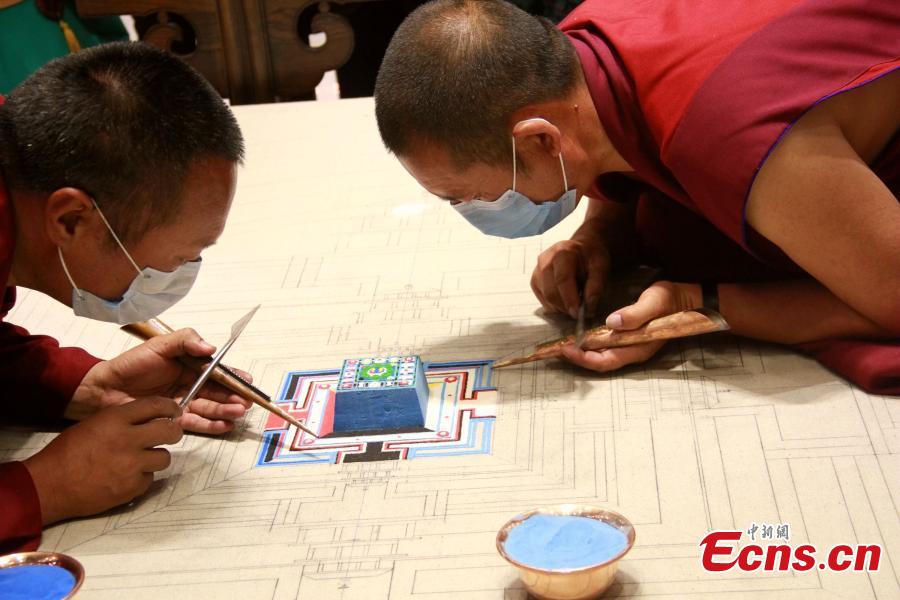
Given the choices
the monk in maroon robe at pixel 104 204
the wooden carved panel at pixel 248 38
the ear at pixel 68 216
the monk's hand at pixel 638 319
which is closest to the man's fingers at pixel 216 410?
the monk in maroon robe at pixel 104 204

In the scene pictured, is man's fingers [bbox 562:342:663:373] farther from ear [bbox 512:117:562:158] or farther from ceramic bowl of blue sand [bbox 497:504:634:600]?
ceramic bowl of blue sand [bbox 497:504:634:600]

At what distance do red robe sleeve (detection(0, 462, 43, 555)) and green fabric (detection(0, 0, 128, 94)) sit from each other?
2180 mm

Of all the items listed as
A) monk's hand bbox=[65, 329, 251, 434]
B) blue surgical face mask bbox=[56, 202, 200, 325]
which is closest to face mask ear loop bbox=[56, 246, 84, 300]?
blue surgical face mask bbox=[56, 202, 200, 325]

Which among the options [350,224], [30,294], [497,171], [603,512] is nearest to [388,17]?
[350,224]

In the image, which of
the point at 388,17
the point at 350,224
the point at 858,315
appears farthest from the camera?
the point at 388,17

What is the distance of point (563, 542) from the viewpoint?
135 centimetres

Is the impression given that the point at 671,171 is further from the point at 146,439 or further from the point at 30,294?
the point at 30,294

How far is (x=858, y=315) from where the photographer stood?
1.80 meters

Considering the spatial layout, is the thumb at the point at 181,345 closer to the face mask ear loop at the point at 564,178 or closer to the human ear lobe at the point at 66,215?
the human ear lobe at the point at 66,215

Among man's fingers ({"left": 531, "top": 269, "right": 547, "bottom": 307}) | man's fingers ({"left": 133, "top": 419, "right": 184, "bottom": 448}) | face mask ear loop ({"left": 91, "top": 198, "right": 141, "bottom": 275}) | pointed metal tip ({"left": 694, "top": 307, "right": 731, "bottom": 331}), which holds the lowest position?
man's fingers ({"left": 531, "top": 269, "right": 547, "bottom": 307})

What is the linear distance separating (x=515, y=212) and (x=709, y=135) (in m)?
0.41

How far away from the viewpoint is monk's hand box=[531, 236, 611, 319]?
2.10 meters

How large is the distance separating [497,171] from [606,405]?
0.45 metres

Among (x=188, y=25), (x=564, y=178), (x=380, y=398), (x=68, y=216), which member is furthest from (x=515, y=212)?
(x=188, y=25)
